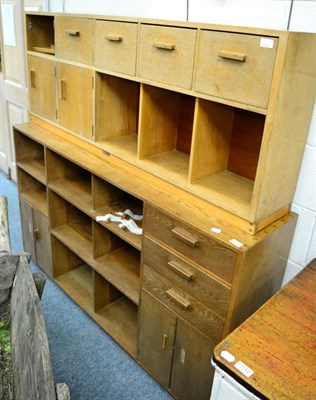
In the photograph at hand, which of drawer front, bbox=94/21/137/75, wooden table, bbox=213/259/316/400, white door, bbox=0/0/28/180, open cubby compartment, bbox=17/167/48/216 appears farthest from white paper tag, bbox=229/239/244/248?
white door, bbox=0/0/28/180

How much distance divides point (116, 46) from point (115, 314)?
→ 4.98 feet

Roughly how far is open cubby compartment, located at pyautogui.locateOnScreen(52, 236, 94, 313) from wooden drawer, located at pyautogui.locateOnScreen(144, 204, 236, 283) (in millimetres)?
999

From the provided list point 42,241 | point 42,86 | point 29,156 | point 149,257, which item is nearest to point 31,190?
point 29,156

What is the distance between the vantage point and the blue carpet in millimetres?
1962

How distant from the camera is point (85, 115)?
6.95 ft

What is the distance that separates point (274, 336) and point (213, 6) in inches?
55.0

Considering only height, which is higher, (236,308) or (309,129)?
(309,129)


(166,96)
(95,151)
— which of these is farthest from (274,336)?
(95,151)

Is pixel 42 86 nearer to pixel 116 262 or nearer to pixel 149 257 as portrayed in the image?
pixel 116 262

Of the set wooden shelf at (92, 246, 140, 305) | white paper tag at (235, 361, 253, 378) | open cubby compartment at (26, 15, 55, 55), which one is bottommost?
wooden shelf at (92, 246, 140, 305)

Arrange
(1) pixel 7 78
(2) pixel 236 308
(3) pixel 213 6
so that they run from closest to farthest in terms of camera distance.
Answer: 1. (2) pixel 236 308
2. (3) pixel 213 6
3. (1) pixel 7 78

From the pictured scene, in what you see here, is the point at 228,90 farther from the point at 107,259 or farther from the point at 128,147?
the point at 107,259

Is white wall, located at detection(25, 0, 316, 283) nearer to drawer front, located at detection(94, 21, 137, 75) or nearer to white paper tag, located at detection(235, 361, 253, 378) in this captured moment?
drawer front, located at detection(94, 21, 137, 75)

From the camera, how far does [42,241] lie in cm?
266
